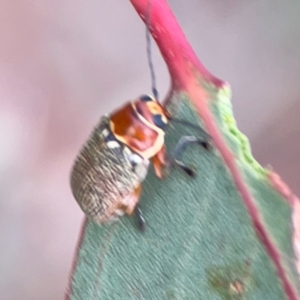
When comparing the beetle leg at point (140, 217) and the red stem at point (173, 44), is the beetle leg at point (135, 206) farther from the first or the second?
the red stem at point (173, 44)

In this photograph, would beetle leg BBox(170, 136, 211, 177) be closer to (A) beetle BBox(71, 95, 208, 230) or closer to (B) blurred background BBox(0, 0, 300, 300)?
(A) beetle BBox(71, 95, 208, 230)

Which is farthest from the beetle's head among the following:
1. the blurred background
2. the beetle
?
the blurred background

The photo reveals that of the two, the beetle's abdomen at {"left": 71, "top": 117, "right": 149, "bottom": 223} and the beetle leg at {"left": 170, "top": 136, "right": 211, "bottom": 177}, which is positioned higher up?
the beetle's abdomen at {"left": 71, "top": 117, "right": 149, "bottom": 223}

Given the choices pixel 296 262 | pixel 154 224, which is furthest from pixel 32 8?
pixel 296 262

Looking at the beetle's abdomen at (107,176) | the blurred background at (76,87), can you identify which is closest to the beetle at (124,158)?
the beetle's abdomen at (107,176)

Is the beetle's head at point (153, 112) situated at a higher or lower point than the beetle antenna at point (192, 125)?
higher

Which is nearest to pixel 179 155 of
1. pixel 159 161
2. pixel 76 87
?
pixel 159 161

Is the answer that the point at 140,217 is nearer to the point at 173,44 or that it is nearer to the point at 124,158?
the point at 124,158
